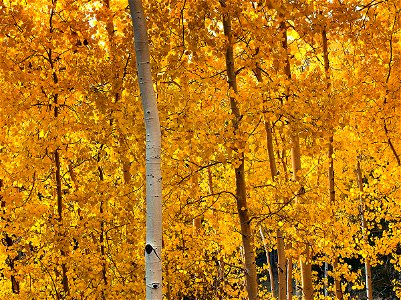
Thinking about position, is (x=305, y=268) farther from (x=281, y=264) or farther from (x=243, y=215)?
(x=243, y=215)

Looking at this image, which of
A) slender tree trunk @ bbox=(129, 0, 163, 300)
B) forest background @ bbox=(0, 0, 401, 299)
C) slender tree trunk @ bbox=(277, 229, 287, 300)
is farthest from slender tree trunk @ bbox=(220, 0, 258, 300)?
slender tree trunk @ bbox=(277, 229, 287, 300)

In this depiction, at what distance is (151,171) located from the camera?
333cm

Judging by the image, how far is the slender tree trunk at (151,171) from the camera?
3.15 m

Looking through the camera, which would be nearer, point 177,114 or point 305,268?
point 177,114

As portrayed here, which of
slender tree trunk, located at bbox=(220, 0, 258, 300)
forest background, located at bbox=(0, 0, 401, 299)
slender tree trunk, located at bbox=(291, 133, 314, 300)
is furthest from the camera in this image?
slender tree trunk, located at bbox=(291, 133, 314, 300)

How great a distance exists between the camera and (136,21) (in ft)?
11.5

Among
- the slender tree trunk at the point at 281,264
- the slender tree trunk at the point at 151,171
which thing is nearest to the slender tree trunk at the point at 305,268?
the slender tree trunk at the point at 281,264

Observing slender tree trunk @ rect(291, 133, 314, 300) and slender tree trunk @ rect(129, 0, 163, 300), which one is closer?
slender tree trunk @ rect(129, 0, 163, 300)

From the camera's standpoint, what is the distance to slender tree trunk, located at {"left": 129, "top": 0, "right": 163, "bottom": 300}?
3.15m

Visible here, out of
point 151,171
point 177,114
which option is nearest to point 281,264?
point 177,114

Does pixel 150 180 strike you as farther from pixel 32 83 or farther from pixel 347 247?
pixel 347 247

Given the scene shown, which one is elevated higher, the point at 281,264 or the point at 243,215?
the point at 243,215

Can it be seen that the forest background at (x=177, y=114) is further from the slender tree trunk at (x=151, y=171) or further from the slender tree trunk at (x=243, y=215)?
the slender tree trunk at (x=151, y=171)

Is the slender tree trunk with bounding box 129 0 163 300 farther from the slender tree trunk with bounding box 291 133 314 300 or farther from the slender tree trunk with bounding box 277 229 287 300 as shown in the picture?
the slender tree trunk with bounding box 277 229 287 300
